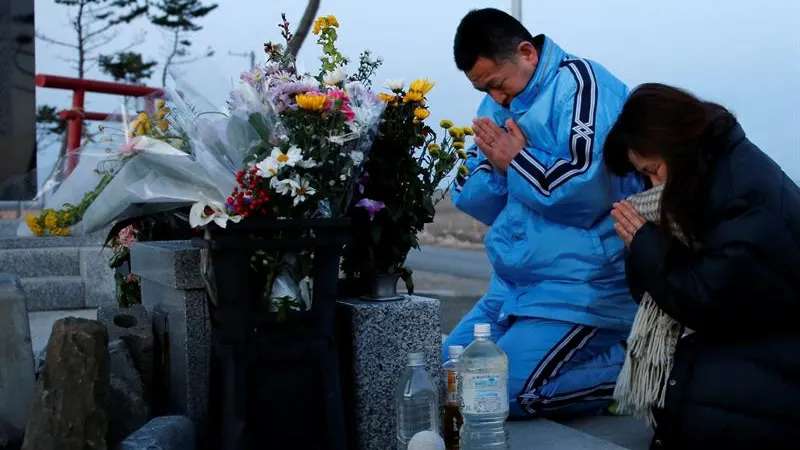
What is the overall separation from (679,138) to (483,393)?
1.07 metres

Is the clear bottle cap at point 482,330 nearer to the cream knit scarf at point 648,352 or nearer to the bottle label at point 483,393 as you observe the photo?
the bottle label at point 483,393

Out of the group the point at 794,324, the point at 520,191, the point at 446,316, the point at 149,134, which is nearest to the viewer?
the point at 794,324

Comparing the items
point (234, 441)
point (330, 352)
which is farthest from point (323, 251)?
point (234, 441)

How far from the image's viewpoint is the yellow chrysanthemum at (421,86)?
344 centimetres

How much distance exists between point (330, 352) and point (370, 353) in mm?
210

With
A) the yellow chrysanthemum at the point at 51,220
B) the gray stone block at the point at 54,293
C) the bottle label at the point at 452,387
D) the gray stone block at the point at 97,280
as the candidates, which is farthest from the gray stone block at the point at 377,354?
the yellow chrysanthemum at the point at 51,220

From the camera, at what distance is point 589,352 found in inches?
157

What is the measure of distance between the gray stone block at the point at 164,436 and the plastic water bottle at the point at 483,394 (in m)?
0.90

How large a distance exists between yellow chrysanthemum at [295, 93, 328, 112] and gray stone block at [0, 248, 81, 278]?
5662 millimetres

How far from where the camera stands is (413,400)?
3.26 metres

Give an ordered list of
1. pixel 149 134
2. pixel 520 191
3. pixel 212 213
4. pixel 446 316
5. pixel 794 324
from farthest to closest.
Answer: pixel 446 316 < pixel 520 191 < pixel 149 134 < pixel 794 324 < pixel 212 213

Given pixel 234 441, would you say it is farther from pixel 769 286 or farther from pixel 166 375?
pixel 769 286

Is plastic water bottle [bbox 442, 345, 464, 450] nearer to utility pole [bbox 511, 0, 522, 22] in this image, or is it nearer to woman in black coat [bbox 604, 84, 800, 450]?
woman in black coat [bbox 604, 84, 800, 450]

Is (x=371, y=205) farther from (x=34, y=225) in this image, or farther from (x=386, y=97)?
(x=34, y=225)
